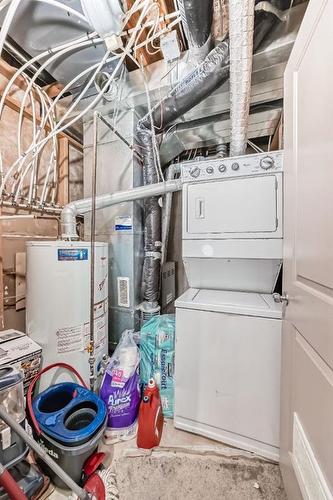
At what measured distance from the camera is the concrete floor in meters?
1.11

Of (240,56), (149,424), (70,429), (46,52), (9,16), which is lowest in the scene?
(149,424)

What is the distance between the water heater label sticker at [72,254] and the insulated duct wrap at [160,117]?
0.69m

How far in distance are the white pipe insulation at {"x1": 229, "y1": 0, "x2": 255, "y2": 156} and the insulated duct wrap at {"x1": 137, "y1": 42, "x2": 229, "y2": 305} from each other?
18 centimetres

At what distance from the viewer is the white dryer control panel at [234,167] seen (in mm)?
1468

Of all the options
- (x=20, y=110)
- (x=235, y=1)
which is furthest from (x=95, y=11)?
(x=20, y=110)

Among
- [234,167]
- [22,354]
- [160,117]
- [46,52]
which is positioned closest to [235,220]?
[234,167]

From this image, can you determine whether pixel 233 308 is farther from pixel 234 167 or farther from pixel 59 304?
pixel 59 304

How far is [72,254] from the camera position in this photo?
1546mm

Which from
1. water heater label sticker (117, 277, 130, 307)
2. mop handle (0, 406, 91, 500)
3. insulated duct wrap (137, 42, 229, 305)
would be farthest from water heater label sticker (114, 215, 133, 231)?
mop handle (0, 406, 91, 500)

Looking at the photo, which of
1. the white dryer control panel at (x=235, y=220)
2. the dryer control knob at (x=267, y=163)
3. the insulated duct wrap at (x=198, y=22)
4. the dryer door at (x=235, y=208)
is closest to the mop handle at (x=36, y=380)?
the white dryer control panel at (x=235, y=220)

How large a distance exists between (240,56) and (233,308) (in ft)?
4.72

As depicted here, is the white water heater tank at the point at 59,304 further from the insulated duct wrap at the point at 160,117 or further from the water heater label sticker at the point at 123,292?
the insulated duct wrap at the point at 160,117

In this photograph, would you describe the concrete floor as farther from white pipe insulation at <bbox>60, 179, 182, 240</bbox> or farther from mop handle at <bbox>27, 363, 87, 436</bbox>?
white pipe insulation at <bbox>60, 179, 182, 240</bbox>

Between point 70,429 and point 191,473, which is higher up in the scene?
point 70,429
